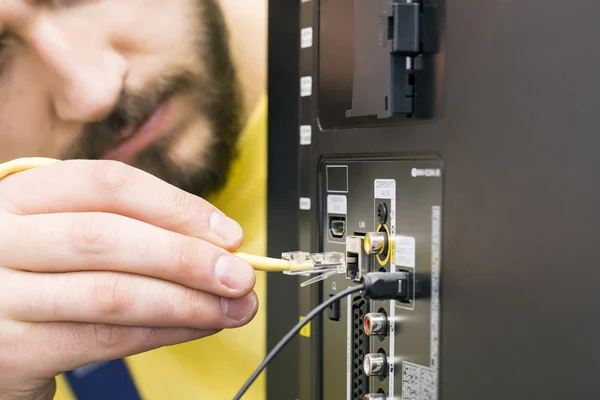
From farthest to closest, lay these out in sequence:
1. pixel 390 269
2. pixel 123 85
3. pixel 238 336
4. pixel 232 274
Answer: pixel 238 336, pixel 123 85, pixel 390 269, pixel 232 274

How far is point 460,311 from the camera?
0.53m

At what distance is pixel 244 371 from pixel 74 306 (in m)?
0.48

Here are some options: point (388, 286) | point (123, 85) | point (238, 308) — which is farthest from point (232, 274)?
point (123, 85)

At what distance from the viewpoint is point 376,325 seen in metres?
0.62

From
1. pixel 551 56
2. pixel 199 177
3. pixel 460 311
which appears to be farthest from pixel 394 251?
pixel 199 177

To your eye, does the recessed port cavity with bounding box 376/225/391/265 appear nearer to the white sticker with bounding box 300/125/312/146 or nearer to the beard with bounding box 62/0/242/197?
the white sticker with bounding box 300/125/312/146

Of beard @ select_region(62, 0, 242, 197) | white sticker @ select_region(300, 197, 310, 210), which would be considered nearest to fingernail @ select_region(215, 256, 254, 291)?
white sticker @ select_region(300, 197, 310, 210)

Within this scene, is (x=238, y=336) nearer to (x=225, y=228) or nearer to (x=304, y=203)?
(x=304, y=203)

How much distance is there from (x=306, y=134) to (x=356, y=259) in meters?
0.17

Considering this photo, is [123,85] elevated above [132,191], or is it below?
above

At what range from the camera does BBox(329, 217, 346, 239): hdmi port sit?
0.70 metres

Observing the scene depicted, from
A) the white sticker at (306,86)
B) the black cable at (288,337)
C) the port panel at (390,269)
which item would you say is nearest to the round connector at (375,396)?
the port panel at (390,269)

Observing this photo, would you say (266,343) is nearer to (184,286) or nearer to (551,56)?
(184,286)

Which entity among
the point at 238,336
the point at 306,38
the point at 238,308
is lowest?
the point at 238,336
